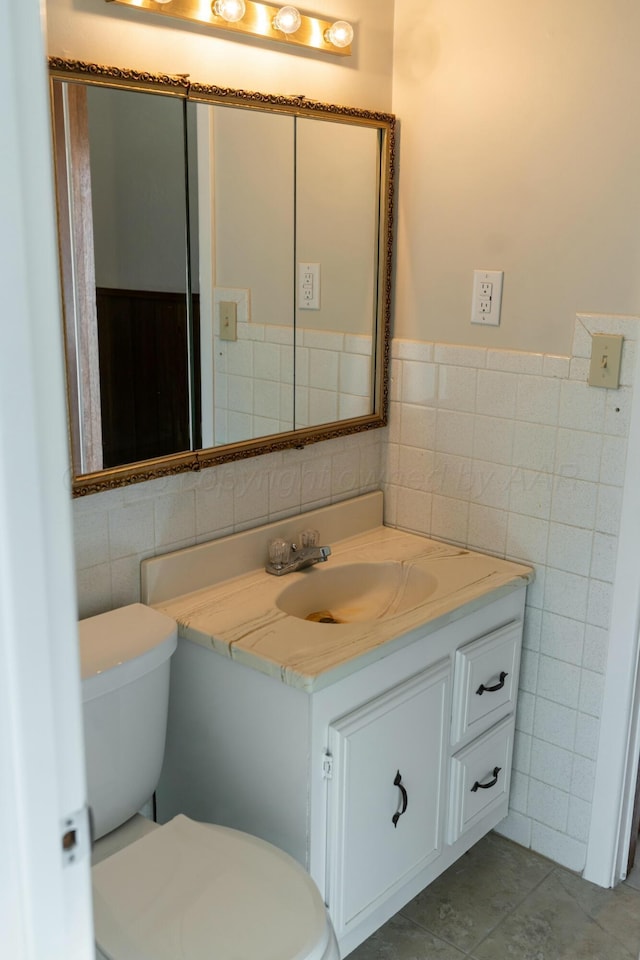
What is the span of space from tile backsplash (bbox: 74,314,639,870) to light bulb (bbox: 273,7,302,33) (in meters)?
0.79

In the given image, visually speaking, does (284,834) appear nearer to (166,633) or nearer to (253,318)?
(166,633)

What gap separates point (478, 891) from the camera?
221cm

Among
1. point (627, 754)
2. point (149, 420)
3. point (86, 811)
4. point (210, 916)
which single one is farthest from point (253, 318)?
point (86, 811)

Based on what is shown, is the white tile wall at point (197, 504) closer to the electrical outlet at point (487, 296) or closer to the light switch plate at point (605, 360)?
the electrical outlet at point (487, 296)

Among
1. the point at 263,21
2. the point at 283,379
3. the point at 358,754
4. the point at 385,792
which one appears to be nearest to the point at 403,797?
the point at 385,792

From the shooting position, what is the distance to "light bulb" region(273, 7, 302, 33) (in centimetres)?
193

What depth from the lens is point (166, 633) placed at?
1744mm

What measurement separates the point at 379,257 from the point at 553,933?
5.42 feet

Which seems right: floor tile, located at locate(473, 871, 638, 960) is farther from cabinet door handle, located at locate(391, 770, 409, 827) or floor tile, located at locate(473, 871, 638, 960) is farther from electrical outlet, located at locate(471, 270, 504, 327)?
electrical outlet, located at locate(471, 270, 504, 327)

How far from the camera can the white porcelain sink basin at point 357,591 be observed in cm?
215

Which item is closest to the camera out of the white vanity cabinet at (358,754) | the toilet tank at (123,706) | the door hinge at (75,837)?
the door hinge at (75,837)

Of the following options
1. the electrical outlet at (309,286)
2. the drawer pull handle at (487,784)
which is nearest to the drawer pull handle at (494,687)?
the drawer pull handle at (487,784)

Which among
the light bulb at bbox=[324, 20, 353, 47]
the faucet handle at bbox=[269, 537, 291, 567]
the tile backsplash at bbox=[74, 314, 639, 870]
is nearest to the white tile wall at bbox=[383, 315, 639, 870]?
the tile backsplash at bbox=[74, 314, 639, 870]

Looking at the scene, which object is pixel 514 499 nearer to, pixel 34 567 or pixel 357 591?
pixel 357 591
